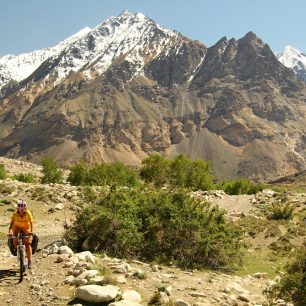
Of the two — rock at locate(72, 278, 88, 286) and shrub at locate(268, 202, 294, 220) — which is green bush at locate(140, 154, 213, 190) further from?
rock at locate(72, 278, 88, 286)

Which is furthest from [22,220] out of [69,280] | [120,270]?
[120,270]

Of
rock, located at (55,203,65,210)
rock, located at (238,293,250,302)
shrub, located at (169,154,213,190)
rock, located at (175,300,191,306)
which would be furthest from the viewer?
shrub, located at (169,154,213,190)

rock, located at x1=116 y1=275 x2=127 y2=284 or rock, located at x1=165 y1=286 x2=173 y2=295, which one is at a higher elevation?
rock, located at x1=116 y1=275 x2=127 y2=284

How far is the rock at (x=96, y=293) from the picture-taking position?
→ 12164 mm

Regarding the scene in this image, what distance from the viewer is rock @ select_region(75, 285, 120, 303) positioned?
12.2m

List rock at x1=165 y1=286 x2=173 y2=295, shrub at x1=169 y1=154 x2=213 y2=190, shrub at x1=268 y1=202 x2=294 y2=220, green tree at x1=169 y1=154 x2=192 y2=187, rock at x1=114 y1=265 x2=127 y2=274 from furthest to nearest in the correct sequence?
shrub at x1=169 y1=154 x2=213 y2=190
green tree at x1=169 y1=154 x2=192 y2=187
shrub at x1=268 y1=202 x2=294 y2=220
rock at x1=114 y1=265 x2=127 y2=274
rock at x1=165 y1=286 x2=173 y2=295

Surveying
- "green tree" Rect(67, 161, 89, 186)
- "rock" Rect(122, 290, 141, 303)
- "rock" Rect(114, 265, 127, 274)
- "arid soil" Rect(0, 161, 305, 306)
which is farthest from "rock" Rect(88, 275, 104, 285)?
"green tree" Rect(67, 161, 89, 186)

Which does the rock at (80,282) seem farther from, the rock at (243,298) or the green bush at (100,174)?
the green bush at (100,174)

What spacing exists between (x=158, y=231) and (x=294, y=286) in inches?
355

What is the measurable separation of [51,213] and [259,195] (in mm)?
24724

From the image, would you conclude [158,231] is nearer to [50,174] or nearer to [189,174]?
[50,174]

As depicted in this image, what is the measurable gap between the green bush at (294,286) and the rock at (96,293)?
444 centimetres

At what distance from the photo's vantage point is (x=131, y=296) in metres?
12.4

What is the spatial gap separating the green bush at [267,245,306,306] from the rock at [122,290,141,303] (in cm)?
374
